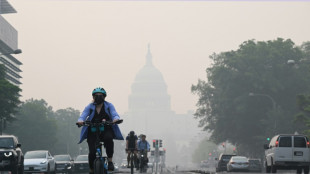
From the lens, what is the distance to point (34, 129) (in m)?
110

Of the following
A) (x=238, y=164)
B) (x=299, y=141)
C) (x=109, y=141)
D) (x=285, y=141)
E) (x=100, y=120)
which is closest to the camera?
(x=109, y=141)

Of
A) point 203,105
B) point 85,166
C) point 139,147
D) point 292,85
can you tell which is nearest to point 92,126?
point 139,147

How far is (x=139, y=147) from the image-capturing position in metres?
33.8

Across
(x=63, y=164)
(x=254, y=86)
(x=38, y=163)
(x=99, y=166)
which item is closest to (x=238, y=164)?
(x=63, y=164)

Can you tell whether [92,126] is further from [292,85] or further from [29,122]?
[29,122]

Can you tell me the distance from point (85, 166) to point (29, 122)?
61.7 metres

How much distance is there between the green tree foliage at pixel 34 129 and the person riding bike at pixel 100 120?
9151cm

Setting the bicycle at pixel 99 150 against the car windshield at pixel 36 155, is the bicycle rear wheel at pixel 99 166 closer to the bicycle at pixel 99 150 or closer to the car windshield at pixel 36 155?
the bicycle at pixel 99 150

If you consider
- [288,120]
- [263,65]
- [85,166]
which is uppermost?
[263,65]

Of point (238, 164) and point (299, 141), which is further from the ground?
point (299, 141)

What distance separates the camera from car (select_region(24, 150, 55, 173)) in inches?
1576

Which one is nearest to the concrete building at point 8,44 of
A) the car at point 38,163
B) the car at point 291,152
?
the car at point 38,163

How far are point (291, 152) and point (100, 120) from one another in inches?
971

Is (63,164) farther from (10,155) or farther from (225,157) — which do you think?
(10,155)
